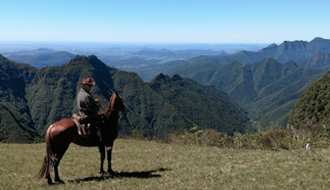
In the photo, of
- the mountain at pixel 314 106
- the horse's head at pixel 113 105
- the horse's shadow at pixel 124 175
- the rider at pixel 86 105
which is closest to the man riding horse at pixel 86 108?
the rider at pixel 86 105

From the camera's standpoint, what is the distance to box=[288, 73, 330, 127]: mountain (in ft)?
206

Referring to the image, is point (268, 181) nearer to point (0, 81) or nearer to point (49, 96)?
point (49, 96)

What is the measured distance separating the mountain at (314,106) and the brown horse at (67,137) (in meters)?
59.4

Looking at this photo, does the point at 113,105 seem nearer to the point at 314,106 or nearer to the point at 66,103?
the point at 314,106

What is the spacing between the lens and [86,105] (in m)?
9.77

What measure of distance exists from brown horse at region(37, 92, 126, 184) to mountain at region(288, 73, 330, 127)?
59.4 meters

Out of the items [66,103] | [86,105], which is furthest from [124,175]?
[66,103]

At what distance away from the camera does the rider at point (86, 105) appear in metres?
9.74

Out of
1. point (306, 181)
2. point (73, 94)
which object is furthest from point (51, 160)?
point (73, 94)

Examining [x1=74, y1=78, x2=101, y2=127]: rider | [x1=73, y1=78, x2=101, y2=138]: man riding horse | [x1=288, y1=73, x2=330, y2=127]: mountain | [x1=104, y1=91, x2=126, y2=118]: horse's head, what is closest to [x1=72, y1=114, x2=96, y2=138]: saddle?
[x1=73, y1=78, x2=101, y2=138]: man riding horse

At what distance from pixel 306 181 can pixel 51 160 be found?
9.40 meters

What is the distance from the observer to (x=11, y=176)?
35.9 ft

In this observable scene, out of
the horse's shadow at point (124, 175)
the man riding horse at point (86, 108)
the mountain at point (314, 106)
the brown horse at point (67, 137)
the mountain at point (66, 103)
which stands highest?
the man riding horse at point (86, 108)

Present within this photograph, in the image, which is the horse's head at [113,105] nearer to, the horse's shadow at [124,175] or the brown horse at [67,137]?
the brown horse at [67,137]
